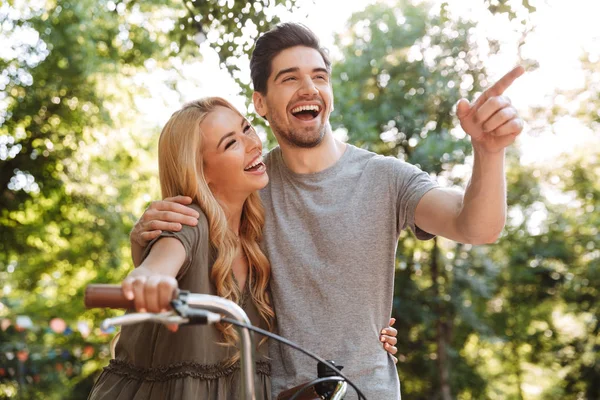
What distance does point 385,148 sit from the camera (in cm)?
1340

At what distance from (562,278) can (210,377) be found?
53.6ft

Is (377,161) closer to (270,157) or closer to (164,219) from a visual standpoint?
(270,157)

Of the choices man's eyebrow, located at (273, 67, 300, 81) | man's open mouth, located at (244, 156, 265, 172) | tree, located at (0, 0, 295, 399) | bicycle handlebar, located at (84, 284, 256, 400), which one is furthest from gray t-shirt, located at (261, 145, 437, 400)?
tree, located at (0, 0, 295, 399)

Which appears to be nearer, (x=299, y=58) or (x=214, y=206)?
(x=214, y=206)

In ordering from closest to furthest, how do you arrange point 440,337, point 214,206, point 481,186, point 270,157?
point 481,186 < point 214,206 < point 270,157 < point 440,337

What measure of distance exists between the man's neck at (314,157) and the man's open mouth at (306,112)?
11 cm

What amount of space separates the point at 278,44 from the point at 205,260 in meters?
1.31

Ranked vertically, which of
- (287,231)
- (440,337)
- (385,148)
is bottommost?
(287,231)

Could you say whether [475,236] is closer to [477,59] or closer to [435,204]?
[435,204]

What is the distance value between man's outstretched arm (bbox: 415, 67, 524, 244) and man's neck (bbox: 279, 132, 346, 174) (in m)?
0.61

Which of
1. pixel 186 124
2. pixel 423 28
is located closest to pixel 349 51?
pixel 423 28

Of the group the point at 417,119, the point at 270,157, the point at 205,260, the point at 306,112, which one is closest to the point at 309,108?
the point at 306,112

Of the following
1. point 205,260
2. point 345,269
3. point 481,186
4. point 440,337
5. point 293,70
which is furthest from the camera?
point 440,337

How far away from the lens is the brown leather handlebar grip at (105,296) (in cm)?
172
